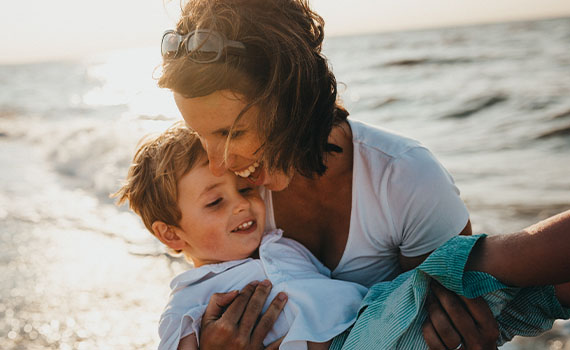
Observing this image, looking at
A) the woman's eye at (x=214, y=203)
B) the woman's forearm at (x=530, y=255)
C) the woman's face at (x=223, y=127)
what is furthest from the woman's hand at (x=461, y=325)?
the woman's eye at (x=214, y=203)

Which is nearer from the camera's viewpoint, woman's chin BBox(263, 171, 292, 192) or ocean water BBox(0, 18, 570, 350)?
woman's chin BBox(263, 171, 292, 192)

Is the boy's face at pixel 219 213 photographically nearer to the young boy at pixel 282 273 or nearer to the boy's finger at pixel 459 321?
the young boy at pixel 282 273

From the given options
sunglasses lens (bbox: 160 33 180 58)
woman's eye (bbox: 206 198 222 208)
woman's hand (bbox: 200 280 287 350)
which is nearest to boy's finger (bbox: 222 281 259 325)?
woman's hand (bbox: 200 280 287 350)

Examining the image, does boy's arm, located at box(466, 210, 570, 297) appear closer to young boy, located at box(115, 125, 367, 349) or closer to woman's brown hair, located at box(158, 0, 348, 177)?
young boy, located at box(115, 125, 367, 349)

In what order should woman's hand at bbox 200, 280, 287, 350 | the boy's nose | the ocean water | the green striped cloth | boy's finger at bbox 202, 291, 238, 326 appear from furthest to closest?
1. the ocean water
2. the boy's nose
3. boy's finger at bbox 202, 291, 238, 326
4. woman's hand at bbox 200, 280, 287, 350
5. the green striped cloth

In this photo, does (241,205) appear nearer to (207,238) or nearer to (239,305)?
(207,238)

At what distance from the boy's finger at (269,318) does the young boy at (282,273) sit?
37mm

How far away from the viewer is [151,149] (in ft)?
8.18

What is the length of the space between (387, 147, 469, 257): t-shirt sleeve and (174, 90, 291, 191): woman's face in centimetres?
49

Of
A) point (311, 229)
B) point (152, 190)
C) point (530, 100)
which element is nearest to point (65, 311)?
point (152, 190)

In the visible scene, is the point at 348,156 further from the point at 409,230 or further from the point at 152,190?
the point at 152,190

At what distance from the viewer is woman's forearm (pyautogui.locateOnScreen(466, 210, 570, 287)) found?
1.42 m

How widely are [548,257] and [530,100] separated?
9960 millimetres

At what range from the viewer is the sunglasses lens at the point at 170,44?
2.01 m
